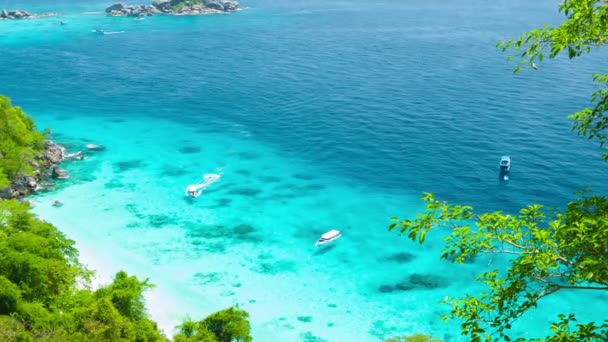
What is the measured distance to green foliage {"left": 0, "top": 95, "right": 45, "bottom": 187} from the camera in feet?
262

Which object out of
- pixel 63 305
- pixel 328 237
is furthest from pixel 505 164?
pixel 63 305

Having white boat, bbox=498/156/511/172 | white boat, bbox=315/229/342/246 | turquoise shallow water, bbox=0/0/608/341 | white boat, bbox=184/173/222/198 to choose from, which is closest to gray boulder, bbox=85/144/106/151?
turquoise shallow water, bbox=0/0/608/341

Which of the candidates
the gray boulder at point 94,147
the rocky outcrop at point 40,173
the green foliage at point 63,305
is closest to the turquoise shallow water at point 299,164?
the gray boulder at point 94,147

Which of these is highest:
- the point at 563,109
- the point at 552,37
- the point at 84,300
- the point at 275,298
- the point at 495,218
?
the point at 552,37

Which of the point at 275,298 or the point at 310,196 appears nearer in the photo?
the point at 275,298

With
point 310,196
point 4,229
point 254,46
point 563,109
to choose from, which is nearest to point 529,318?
point 310,196

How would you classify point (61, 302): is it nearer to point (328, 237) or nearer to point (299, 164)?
point (328, 237)

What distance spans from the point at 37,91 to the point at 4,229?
88591 millimetres

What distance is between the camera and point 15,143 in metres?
84.4

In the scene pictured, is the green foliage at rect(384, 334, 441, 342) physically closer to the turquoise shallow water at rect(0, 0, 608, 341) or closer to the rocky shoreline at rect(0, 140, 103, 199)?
the turquoise shallow water at rect(0, 0, 608, 341)

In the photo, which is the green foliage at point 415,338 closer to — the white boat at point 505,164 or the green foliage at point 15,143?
the white boat at point 505,164

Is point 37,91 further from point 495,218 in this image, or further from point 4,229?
point 495,218

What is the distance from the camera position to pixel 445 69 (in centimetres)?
14325

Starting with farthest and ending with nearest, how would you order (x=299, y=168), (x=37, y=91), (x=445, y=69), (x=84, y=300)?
(x=445, y=69) < (x=37, y=91) < (x=299, y=168) < (x=84, y=300)
